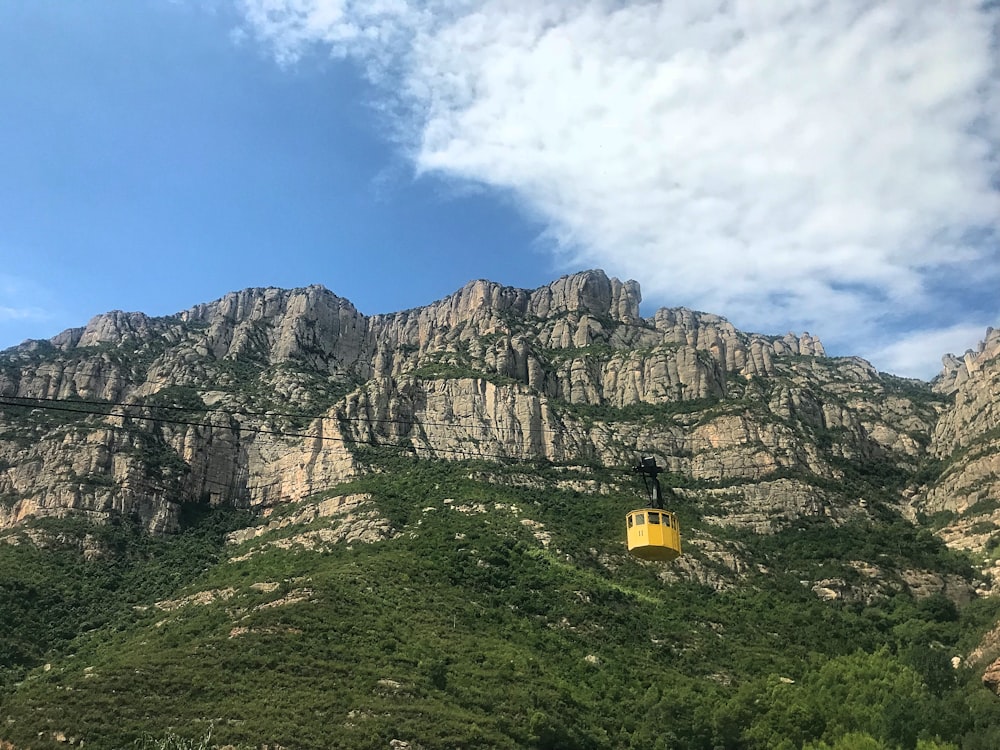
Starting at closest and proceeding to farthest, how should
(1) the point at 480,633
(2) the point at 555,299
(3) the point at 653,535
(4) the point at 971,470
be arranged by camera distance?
(3) the point at 653,535, (1) the point at 480,633, (4) the point at 971,470, (2) the point at 555,299

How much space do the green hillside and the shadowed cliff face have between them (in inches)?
271

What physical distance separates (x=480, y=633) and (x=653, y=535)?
126ft

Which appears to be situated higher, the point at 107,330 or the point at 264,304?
the point at 264,304

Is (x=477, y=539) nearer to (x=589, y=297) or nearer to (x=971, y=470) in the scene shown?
(x=971, y=470)

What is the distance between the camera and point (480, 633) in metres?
70.9

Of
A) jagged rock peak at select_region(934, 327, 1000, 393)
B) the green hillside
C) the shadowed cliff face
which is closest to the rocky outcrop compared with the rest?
the shadowed cliff face

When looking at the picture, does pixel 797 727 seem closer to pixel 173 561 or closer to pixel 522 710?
pixel 522 710

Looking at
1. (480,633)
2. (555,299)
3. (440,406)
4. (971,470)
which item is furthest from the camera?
(555,299)

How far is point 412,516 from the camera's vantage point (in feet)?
312

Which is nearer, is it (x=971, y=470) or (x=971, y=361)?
(x=971, y=470)

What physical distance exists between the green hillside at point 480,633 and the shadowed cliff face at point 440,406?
6877 millimetres

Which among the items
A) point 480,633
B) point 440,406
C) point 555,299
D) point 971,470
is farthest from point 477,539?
point 555,299

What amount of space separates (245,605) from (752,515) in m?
62.6

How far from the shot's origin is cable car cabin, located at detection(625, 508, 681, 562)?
36.5 m
